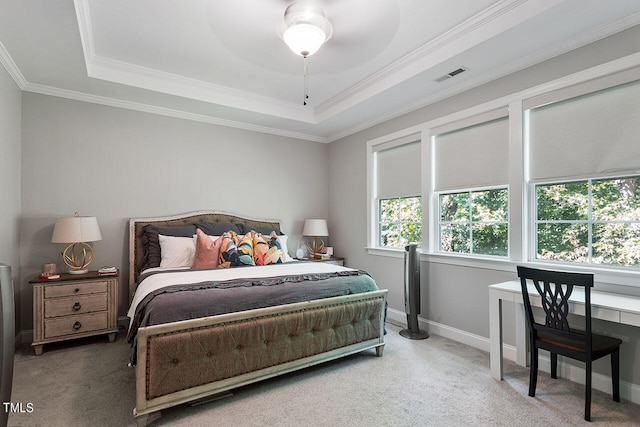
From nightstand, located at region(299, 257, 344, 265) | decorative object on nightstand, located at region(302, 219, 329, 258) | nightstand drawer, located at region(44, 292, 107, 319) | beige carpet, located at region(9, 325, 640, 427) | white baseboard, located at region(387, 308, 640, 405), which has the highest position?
decorative object on nightstand, located at region(302, 219, 329, 258)

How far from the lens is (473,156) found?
330 cm

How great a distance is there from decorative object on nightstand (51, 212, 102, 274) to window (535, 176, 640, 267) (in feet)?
13.7

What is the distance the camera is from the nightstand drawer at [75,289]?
3.05 metres

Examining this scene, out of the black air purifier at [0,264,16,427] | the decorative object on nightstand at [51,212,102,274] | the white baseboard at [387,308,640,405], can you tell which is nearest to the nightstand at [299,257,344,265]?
the white baseboard at [387,308,640,405]

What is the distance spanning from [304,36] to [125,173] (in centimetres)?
273

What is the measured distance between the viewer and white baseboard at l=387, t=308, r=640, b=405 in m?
2.27

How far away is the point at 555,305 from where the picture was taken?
2.20 metres

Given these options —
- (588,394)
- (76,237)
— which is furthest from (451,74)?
(76,237)

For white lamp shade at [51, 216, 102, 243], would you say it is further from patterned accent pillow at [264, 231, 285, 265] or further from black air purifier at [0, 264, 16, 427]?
black air purifier at [0, 264, 16, 427]

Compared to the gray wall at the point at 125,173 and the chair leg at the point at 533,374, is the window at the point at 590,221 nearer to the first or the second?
the chair leg at the point at 533,374

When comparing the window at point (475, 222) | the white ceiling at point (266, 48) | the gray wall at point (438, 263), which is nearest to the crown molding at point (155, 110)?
the white ceiling at point (266, 48)

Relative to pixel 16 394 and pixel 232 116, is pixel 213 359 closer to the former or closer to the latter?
pixel 16 394

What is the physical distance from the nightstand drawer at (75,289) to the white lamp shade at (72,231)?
0.42 metres

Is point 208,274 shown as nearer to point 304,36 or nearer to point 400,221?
point 304,36
